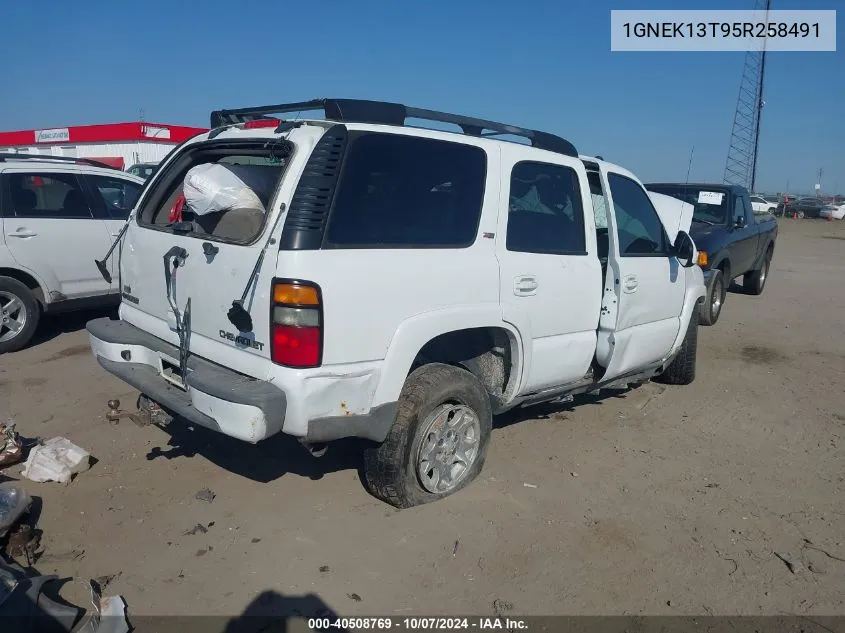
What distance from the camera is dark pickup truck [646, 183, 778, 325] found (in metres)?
8.92

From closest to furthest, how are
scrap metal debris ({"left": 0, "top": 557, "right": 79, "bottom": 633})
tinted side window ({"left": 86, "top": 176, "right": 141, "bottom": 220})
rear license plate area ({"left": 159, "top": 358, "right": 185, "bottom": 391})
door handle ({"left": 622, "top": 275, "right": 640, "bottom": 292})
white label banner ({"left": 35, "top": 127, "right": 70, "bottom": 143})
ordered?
scrap metal debris ({"left": 0, "top": 557, "right": 79, "bottom": 633}) → rear license plate area ({"left": 159, "top": 358, "right": 185, "bottom": 391}) → door handle ({"left": 622, "top": 275, "right": 640, "bottom": 292}) → tinted side window ({"left": 86, "top": 176, "right": 141, "bottom": 220}) → white label banner ({"left": 35, "top": 127, "right": 70, "bottom": 143})

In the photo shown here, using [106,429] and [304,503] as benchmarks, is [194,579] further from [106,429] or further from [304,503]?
[106,429]

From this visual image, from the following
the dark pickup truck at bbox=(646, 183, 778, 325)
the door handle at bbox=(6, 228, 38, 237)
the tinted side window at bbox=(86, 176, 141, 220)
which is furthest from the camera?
the dark pickup truck at bbox=(646, 183, 778, 325)

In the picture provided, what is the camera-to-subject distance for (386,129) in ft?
11.0

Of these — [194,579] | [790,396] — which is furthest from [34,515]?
[790,396]

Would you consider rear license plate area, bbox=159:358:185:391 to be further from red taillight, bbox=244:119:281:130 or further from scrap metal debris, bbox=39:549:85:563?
red taillight, bbox=244:119:281:130

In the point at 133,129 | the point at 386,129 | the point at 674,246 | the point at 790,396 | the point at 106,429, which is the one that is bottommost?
the point at 790,396

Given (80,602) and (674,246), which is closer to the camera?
(80,602)

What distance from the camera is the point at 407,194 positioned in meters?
3.40

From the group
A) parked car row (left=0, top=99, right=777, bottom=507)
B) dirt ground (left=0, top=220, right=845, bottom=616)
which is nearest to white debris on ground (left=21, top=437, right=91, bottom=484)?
dirt ground (left=0, top=220, right=845, bottom=616)

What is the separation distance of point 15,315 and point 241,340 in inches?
177

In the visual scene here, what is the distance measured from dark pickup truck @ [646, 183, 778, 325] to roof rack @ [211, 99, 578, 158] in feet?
15.6

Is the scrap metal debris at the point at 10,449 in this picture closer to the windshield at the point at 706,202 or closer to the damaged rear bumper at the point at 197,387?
the damaged rear bumper at the point at 197,387

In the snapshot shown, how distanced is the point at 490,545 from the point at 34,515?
2.39 meters
